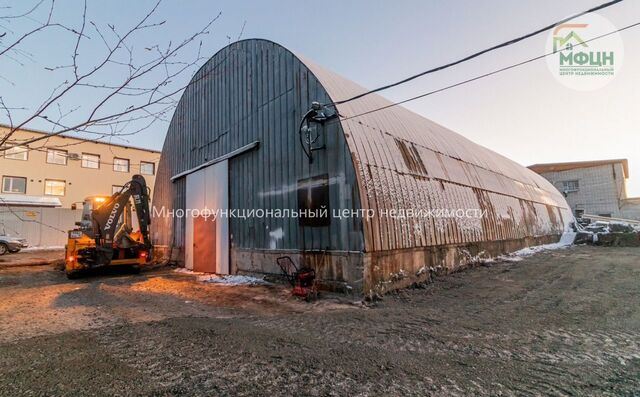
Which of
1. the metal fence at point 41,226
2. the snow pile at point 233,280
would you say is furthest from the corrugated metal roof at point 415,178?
the metal fence at point 41,226

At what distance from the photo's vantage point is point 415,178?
9789mm

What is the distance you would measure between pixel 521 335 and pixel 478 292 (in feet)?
10.3

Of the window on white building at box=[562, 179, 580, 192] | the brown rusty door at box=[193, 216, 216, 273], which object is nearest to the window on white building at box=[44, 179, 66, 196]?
the brown rusty door at box=[193, 216, 216, 273]

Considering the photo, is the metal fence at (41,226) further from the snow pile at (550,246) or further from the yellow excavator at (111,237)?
the snow pile at (550,246)

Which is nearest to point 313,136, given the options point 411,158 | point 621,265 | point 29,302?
point 411,158

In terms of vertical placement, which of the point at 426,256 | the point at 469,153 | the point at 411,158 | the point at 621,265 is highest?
the point at 469,153

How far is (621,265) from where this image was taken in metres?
11.3

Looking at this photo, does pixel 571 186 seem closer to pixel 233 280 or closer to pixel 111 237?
pixel 233 280

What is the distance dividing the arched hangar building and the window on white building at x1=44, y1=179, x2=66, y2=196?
776 inches

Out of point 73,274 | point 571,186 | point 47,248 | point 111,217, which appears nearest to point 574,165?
point 571,186

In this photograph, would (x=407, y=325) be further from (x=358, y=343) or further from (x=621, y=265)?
(x=621, y=265)

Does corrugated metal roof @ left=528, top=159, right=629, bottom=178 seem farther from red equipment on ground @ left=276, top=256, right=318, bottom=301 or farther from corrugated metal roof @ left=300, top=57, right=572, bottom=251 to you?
red equipment on ground @ left=276, top=256, right=318, bottom=301

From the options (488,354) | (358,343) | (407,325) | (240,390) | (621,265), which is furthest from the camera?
(621,265)

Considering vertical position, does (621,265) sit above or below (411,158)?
below
